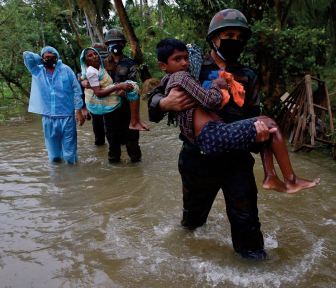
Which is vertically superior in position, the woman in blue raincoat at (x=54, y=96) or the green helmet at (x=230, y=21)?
the green helmet at (x=230, y=21)

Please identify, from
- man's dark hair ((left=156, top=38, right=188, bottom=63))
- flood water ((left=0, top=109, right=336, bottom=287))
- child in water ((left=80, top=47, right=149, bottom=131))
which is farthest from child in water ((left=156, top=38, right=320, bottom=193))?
child in water ((left=80, top=47, right=149, bottom=131))

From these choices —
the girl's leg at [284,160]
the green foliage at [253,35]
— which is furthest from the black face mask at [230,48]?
the green foliage at [253,35]

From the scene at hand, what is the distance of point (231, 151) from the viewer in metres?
2.79

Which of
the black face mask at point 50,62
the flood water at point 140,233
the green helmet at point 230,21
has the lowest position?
the flood water at point 140,233

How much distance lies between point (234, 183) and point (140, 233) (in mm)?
1216

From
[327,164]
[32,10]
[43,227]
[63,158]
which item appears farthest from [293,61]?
[32,10]

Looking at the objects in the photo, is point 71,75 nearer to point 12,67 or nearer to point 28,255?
point 28,255

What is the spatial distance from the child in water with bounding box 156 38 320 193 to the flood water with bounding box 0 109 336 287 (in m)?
0.75

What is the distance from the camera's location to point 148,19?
2055 cm

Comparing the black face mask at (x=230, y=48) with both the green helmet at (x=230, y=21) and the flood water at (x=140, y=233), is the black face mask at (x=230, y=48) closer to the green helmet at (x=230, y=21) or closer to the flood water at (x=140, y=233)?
the green helmet at (x=230, y=21)

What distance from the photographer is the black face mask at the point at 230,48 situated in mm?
2773

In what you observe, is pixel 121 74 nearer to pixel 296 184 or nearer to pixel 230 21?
pixel 230 21

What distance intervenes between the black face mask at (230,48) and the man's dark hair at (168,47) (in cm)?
25

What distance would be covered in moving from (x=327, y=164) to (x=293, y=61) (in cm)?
240
